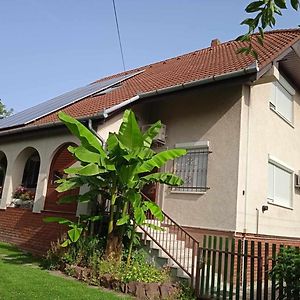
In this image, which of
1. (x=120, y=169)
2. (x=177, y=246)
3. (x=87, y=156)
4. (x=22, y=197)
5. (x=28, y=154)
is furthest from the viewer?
(x=28, y=154)

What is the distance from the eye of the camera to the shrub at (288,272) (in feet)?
21.9

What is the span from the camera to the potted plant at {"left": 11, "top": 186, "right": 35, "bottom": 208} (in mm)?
14280

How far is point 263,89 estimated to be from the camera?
42.1 feet

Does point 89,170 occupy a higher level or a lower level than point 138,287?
higher

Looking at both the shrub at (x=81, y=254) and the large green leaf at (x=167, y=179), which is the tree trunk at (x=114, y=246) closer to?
the shrub at (x=81, y=254)

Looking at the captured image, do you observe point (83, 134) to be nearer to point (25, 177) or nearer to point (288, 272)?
point (288, 272)

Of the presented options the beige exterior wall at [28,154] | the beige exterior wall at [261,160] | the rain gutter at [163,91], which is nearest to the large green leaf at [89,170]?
the rain gutter at [163,91]

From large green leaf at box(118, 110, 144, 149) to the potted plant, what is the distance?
270 inches

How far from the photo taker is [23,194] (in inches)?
578

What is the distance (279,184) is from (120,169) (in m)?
7.27

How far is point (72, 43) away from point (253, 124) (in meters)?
6.44

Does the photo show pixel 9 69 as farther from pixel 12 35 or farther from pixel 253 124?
pixel 253 124

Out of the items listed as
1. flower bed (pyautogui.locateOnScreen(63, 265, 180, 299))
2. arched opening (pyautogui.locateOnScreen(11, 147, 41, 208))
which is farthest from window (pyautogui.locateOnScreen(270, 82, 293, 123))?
arched opening (pyautogui.locateOnScreen(11, 147, 41, 208))

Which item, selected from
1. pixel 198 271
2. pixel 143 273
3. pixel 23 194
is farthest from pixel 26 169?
→ pixel 198 271
